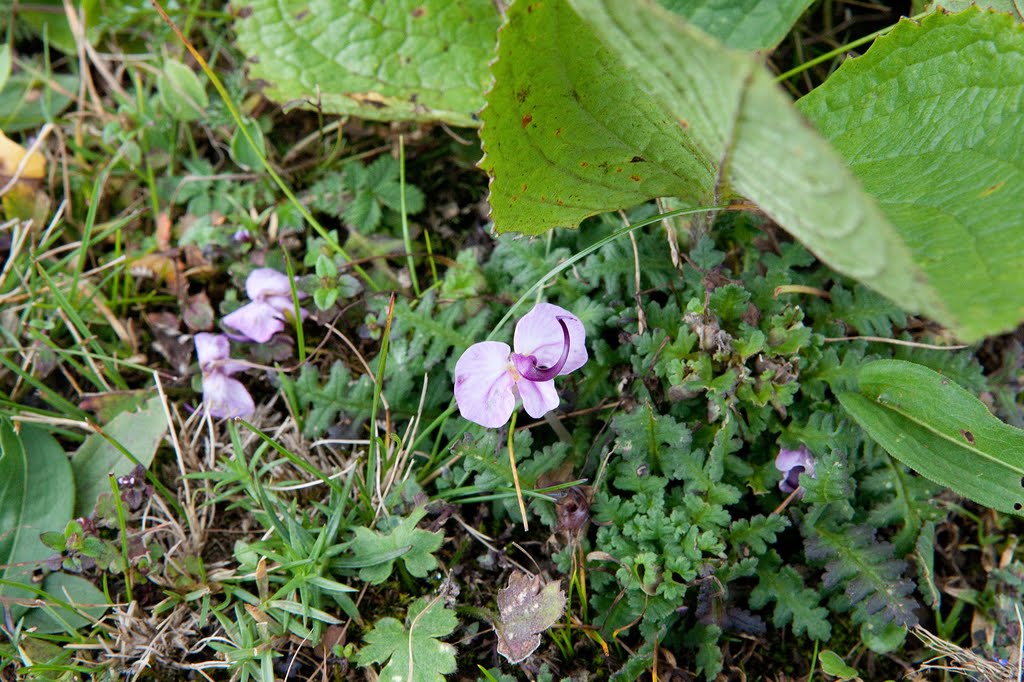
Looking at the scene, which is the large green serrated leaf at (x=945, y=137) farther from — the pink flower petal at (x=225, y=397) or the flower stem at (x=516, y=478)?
the pink flower petal at (x=225, y=397)

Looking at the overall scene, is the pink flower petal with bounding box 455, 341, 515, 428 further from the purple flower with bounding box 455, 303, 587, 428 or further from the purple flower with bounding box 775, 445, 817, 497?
the purple flower with bounding box 775, 445, 817, 497

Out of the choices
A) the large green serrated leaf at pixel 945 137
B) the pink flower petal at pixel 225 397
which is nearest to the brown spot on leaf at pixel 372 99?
the pink flower petal at pixel 225 397

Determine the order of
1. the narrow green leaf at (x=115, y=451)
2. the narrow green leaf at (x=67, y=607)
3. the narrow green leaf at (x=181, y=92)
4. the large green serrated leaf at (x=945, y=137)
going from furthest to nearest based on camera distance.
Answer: the narrow green leaf at (x=181, y=92), the narrow green leaf at (x=115, y=451), the narrow green leaf at (x=67, y=607), the large green serrated leaf at (x=945, y=137)

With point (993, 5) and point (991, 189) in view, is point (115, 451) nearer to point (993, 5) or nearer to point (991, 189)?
point (991, 189)

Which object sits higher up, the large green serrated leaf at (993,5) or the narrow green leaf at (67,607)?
the large green serrated leaf at (993,5)

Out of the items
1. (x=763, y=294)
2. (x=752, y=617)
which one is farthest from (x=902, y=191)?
(x=752, y=617)

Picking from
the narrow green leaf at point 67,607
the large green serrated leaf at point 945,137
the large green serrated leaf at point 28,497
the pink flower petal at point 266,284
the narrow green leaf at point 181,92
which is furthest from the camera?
the narrow green leaf at point 181,92
